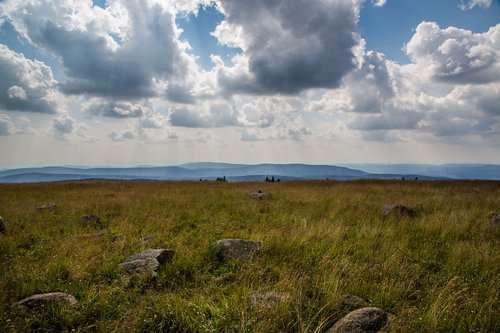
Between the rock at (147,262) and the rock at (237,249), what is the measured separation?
1194 mm

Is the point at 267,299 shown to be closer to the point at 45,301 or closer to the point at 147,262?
the point at 147,262

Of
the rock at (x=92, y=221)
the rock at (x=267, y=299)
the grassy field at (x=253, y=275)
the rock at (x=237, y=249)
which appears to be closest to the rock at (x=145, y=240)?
the grassy field at (x=253, y=275)

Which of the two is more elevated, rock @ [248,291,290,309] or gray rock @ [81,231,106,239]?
rock @ [248,291,290,309]

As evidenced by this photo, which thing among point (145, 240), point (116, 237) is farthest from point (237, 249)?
point (116, 237)

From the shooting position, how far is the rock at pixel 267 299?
4375mm

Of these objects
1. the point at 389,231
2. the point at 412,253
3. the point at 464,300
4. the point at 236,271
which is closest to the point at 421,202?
the point at 389,231

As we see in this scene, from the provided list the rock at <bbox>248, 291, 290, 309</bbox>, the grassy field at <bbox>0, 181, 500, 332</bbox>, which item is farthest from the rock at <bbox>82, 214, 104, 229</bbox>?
the rock at <bbox>248, 291, 290, 309</bbox>

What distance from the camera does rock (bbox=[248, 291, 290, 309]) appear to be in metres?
4.38

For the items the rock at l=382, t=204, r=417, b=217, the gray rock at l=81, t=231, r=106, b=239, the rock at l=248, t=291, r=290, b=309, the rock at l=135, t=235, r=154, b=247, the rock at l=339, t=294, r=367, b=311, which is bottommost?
the gray rock at l=81, t=231, r=106, b=239

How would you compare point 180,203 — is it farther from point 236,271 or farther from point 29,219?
point 236,271

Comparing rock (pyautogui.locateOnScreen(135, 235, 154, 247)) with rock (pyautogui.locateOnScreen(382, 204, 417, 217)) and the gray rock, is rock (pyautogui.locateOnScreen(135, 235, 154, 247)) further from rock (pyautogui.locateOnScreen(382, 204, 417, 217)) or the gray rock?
rock (pyautogui.locateOnScreen(382, 204, 417, 217))

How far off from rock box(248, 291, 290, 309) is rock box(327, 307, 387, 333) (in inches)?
31.9

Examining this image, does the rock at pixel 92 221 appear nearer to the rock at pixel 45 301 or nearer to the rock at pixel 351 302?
the rock at pixel 45 301

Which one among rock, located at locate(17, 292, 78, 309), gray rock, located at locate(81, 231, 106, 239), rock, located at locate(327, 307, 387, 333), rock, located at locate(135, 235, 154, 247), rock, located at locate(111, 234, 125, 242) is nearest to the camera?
rock, located at locate(327, 307, 387, 333)
